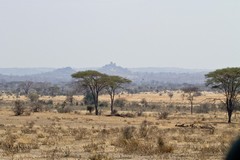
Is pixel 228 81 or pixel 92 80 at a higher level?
pixel 228 81

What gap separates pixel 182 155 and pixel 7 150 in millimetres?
7770

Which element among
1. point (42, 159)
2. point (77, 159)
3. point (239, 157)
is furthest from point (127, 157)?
point (239, 157)

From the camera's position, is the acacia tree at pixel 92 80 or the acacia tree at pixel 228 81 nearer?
the acacia tree at pixel 228 81

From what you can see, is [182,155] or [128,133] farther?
[128,133]

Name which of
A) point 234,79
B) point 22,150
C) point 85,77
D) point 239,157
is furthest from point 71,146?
point 85,77

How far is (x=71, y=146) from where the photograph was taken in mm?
24344

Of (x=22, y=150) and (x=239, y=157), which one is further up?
(x=239, y=157)

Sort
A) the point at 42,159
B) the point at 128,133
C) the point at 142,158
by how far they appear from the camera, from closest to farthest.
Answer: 1. the point at 42,159
2. the point at 142,158
3. the point at 128,133

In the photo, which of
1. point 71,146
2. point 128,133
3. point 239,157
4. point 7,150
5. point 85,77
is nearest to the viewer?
point 239,157

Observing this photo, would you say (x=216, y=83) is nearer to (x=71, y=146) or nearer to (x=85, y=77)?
(x=85, y=77)

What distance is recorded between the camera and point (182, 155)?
20.4m

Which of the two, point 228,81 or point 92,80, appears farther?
point 92,80

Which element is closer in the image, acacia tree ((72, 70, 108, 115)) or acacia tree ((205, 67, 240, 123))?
acacia tree ((205, 67, 240, 123))

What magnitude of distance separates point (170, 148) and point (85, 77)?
162 feet
